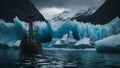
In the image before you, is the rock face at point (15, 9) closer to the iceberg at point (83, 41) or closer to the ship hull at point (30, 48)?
the iceberg at point (83, 41)

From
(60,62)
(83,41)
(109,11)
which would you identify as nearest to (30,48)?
(60,62)

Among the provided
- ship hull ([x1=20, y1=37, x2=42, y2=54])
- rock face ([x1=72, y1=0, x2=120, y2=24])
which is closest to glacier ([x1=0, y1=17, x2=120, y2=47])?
ship hull ([x1=20, y1=37, x2=42, y2=54])

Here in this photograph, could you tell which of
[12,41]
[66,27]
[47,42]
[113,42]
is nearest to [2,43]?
[12,41]

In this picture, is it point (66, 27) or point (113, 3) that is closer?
point (66, 27)

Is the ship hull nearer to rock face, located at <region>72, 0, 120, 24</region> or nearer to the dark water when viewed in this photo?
the dark water

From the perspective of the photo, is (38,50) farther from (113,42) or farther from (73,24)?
(73,24)

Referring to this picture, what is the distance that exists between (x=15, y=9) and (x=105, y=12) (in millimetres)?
42183

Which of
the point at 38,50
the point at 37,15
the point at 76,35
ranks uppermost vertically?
the point at 37,15

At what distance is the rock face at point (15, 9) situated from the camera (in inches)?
4549

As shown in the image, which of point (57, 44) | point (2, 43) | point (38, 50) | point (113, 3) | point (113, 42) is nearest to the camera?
point (113, 42)

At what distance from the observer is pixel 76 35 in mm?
72688

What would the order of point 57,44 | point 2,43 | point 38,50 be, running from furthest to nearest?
point 2,43
point 57,44
point 38,50

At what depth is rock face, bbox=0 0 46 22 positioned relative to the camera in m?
116

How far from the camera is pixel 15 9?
12475 centimetres
